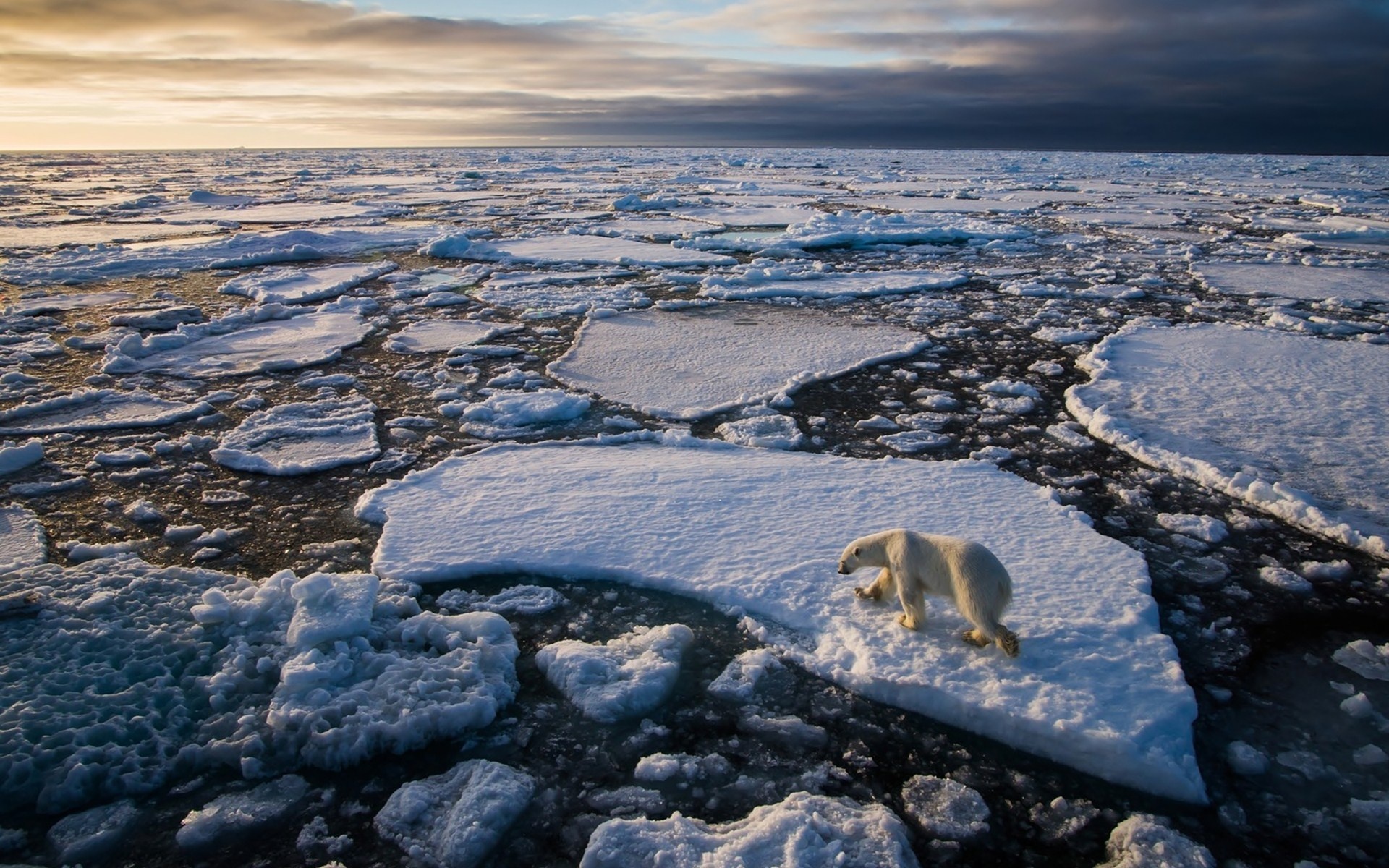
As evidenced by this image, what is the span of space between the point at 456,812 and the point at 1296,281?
11.2 m

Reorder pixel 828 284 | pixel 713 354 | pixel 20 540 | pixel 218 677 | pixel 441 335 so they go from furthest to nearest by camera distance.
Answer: pixel 828 284, pixel 441 335, pixel 713 354, pixel 20 540, pixel 218 677

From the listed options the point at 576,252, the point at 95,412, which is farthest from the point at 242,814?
the point at 576,252

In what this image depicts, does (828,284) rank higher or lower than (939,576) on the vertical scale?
higher

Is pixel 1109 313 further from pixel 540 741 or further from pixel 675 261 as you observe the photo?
pixel 540 741

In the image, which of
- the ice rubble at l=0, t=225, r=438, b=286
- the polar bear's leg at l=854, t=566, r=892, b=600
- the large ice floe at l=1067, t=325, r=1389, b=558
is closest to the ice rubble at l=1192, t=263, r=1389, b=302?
the large ice floe at l=1067, t=325, r=1389, b=558

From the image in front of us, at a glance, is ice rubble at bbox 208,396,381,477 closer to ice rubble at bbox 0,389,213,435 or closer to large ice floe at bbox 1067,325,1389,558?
ice rubble at bbox 0,389,213,435

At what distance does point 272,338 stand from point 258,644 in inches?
201

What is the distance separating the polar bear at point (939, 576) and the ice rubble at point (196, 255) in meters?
11.2

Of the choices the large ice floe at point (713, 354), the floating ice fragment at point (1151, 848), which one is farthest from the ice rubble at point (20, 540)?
the floating ice fragment at point (1151, 848)

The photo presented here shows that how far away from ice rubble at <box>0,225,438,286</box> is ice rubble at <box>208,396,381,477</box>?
24.5 ft

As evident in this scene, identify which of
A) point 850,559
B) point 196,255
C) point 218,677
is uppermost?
point 196,255

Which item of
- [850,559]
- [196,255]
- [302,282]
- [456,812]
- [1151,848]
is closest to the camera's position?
[1151,848]

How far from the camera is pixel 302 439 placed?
454cm

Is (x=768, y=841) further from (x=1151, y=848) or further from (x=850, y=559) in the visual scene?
(x=850, y=559)
